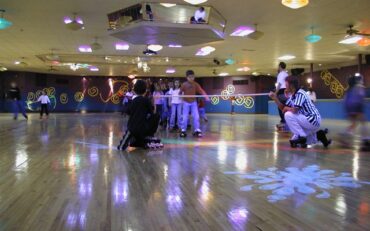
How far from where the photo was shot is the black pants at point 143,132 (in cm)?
536

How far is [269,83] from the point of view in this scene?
30594 millimetres

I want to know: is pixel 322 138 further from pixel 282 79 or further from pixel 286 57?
pixel 286 57

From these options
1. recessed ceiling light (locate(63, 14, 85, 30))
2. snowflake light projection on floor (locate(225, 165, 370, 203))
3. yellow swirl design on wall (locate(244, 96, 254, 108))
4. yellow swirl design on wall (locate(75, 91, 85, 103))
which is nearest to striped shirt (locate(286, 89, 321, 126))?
snowflake light projection on floor (locate(225, 165, 370, 203))

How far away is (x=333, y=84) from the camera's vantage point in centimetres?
2412

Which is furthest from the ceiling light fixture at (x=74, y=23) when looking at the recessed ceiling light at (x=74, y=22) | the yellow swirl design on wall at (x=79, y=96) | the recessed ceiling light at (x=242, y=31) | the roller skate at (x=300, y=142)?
the yellow swirl design on wall at (x=79, y=96)

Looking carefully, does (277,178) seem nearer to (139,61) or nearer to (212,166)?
(212,166)

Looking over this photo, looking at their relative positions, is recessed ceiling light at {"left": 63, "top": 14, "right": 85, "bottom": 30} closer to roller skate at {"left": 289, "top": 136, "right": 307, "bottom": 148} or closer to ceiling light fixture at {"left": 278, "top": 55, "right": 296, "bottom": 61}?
roller skate at {"left": 289, "top": 136, "right": 307, "bottom": 148}

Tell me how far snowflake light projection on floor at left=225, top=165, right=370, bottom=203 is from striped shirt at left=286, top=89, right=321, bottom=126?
1799 mm

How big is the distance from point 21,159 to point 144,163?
1.58 m

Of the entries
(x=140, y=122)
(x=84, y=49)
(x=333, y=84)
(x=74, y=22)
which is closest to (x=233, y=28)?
(x=74, y=22)

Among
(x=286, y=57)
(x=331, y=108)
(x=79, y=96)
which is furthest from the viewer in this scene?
(x=79, y=96)

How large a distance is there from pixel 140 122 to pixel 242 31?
850 centimetres

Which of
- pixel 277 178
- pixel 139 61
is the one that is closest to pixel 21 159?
pixel 277 178

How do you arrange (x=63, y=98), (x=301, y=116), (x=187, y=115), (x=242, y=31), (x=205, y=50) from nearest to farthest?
(x=301, y=116) → (x=187, y=115) → (x=242, y=31) → (x=205, y=50) → (x=63, y=98)
